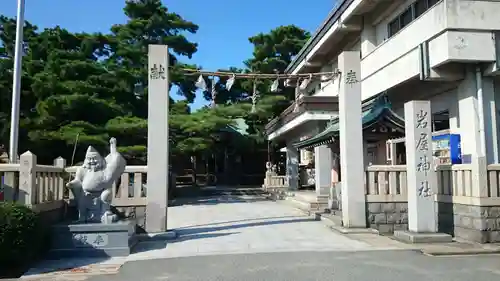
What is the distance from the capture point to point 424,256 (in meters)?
8.45

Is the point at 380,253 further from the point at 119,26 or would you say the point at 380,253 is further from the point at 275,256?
the point at 119,26

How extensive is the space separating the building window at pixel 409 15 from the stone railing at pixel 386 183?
5.49m

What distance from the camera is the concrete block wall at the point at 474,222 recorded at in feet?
31.8

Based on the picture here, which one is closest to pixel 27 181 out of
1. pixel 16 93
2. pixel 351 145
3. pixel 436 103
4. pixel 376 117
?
pixel 16 93

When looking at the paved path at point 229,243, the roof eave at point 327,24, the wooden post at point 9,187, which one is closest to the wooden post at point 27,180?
the wooden post at point 9,187

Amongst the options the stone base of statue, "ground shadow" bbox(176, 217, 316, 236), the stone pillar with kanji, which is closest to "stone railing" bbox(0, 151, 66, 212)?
the stone base of statue

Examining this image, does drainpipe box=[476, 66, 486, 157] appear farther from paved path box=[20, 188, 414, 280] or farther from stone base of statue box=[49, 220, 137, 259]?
stone base of statue box=[49, 220, 137, 259]

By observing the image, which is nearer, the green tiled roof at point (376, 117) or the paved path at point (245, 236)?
the paved path at point (245, 236)

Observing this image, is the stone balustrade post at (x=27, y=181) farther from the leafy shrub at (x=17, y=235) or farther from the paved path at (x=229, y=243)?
the paved path at (x=229, y=243)

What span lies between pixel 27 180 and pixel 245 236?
16.9 ft

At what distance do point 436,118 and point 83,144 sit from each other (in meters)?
12.9

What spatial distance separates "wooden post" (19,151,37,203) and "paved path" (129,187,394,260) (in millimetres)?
2315

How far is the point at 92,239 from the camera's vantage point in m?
8.84

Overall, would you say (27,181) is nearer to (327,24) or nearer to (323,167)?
(323,167)
